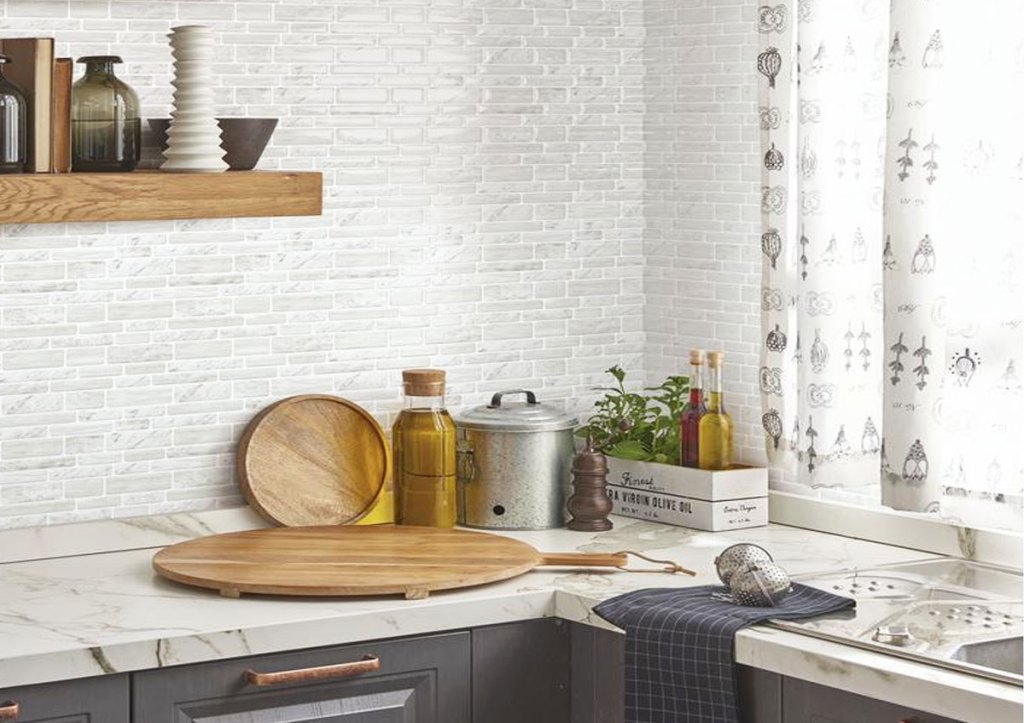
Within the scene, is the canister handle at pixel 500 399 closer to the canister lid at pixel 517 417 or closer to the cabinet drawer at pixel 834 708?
the canister lid at pixel 517 417

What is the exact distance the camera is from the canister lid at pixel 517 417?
137 inches

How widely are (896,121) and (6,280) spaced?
5.36 feet

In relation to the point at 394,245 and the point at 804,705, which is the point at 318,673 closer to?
the point at 804,705

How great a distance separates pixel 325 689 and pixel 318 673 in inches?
2.4

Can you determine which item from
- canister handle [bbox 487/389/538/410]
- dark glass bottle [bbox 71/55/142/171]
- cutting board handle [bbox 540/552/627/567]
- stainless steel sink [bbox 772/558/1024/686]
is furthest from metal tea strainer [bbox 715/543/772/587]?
dark glass bottle [bbox 71/55/142/171]

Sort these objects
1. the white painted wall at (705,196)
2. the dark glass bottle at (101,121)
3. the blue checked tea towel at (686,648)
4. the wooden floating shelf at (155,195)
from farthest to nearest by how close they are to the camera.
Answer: the white painted wall at (705,196) → the dark glass bottle at (101,121) → the wooden floating shelf at (155,195) → the blue checked tea towel at (686,648)

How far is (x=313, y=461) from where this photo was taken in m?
3.48

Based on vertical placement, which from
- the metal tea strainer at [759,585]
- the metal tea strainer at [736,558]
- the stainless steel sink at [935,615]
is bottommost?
the stainless steel sink at [935,615]

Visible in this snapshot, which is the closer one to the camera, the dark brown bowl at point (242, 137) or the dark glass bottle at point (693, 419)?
the dark brown bowl at point (242, 137)

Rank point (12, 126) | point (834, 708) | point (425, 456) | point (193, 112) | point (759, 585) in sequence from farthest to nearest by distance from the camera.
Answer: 1. point (425, 456)
2. point (193, 112)
3. point (12, 126)
4. point (759, 585)
5. point (834, 708)

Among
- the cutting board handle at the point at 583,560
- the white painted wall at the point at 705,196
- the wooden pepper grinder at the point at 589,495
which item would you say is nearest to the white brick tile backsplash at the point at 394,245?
the white painted wall at the point at 705,196

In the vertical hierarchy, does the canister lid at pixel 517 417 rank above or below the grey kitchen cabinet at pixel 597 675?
above

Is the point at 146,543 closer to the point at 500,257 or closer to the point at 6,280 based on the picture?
the point at 6,280

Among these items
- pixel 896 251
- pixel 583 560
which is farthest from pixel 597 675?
pixel 896 251
